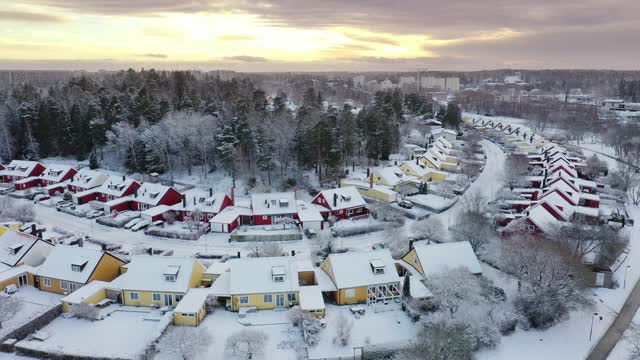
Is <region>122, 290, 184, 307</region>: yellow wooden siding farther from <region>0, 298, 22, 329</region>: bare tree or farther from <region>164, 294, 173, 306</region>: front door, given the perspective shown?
<region>0, 298, 22, 329</region>: bare tree

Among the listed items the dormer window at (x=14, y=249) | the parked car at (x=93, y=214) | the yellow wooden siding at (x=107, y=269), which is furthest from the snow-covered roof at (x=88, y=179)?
the yellow wooden siding at (x=107, y=269)

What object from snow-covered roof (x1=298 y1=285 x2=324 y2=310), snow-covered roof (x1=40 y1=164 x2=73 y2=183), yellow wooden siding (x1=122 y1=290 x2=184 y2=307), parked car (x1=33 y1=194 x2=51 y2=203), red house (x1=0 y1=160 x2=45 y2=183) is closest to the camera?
snow-covered roof (x1=298 y1=285 x2=324 y2=310)

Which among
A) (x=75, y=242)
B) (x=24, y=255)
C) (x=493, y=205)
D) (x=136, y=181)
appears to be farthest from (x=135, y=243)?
(x=493, y=205)

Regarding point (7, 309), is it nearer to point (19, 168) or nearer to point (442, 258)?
point (442, 258)

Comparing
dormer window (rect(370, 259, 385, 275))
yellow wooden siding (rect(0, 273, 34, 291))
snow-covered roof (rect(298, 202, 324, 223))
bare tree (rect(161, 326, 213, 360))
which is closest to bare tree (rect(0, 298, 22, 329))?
yellow wooden siding (rect(0, 273, 34, 291))

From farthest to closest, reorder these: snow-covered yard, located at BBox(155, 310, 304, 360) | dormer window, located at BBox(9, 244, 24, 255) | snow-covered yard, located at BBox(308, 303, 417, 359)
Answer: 1. dormer window, located at BBox(9, 244, 24, 255)
2. snow-covered yard, located at BBox(308, 303, 417, 359)
3. snow-covered yard, located at BBox(155, 310, 304, 360)

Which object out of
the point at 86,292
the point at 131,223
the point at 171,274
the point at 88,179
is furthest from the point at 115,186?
the point at 171,274
